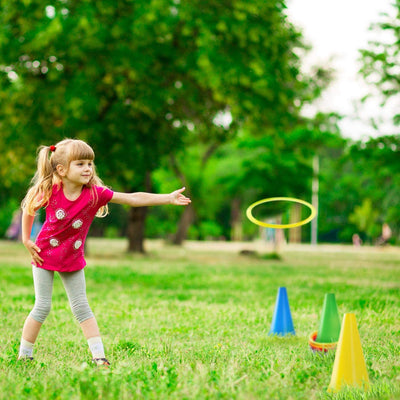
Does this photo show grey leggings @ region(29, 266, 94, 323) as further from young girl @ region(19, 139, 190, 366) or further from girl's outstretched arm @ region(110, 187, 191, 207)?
girl's outstretched arm @ region(110, 187, 191, 207)

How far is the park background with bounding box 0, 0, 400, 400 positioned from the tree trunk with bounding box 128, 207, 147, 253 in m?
0.05

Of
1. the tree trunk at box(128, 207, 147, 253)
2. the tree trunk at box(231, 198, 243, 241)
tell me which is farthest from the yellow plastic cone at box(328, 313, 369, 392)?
the tree trunk at box(231, 198, 243, 241)

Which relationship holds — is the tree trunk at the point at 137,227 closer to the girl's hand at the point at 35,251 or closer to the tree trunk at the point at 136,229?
the tree trunk at the point at 136,229

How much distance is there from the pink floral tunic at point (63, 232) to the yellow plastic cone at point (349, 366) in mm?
1992

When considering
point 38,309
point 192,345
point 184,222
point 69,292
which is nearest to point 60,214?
point 69,292

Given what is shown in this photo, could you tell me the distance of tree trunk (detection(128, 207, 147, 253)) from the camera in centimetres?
2262

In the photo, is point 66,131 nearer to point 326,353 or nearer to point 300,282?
point 300,282

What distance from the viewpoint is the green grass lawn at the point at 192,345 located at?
3688mm

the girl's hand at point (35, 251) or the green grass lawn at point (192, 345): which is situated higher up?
the girl's hand at point (35, 251)

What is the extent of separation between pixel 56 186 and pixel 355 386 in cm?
254

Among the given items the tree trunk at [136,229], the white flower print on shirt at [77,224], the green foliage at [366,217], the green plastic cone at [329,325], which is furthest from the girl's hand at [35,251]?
the green foliage at [366,217]

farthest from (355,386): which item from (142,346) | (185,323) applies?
(185,323)

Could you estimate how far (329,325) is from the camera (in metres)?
5.30

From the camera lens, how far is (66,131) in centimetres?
1700
